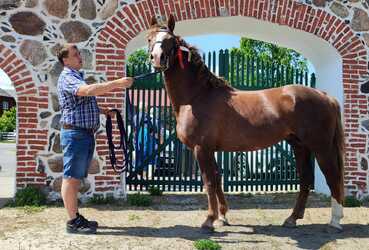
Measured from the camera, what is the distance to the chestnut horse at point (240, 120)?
4.91m

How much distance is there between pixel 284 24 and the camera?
7.00 metres

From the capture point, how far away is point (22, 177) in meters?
6.42

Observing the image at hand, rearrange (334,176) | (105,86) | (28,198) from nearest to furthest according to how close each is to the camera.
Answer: (105,86) < (334,176) < (28,198)

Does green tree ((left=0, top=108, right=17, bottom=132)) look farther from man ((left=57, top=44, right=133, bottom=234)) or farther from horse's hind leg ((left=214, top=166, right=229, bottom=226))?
horse's hind leg ((left=214, top=166, right=229, bottom=226))

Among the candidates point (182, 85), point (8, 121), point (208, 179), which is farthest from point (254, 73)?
point (8, 121)

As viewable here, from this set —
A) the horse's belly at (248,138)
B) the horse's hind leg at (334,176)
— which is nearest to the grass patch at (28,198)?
the horse's belly at (248,138)

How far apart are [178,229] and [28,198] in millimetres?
2471

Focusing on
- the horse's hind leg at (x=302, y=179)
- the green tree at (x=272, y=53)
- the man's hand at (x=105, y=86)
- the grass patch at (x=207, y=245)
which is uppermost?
the green tree at (x=272, y=53)

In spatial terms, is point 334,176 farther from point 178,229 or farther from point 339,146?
point 178,229

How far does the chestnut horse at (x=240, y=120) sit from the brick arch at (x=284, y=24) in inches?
73.0

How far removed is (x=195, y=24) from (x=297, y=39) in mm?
1863

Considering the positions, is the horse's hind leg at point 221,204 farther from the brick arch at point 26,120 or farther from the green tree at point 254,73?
the green tree at point 254,73

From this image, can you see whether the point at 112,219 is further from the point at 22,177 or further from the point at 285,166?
the point at 285,166

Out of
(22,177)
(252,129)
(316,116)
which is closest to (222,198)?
(252,129)
